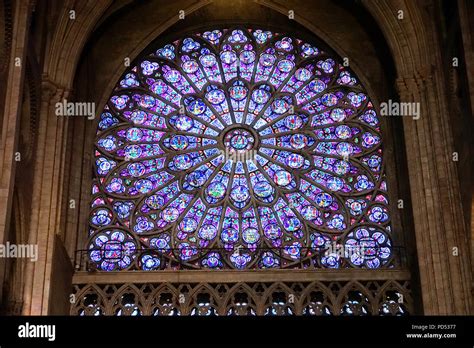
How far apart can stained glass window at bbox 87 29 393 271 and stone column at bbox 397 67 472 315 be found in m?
1.80

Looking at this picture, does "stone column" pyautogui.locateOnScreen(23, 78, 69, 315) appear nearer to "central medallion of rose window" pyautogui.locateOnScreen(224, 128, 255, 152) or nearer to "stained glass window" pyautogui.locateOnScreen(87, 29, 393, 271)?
"stained glass window" pyautogui.locateOnScreen(87, 29, 393, 271)

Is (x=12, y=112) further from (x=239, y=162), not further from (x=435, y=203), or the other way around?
(x=435, y=203)

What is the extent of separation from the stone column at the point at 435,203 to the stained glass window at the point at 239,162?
1797mm

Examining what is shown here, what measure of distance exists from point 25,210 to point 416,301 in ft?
21.5

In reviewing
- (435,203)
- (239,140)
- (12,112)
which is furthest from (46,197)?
(435,203)

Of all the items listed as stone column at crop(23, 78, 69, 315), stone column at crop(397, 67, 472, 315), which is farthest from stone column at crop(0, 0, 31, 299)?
stone column at crop(397, 67, 472, 315)

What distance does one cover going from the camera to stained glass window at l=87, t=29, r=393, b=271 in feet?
65.8

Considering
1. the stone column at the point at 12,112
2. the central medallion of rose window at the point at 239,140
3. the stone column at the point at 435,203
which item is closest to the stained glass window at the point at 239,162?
the central medallion of rose window at the point at 239,140
